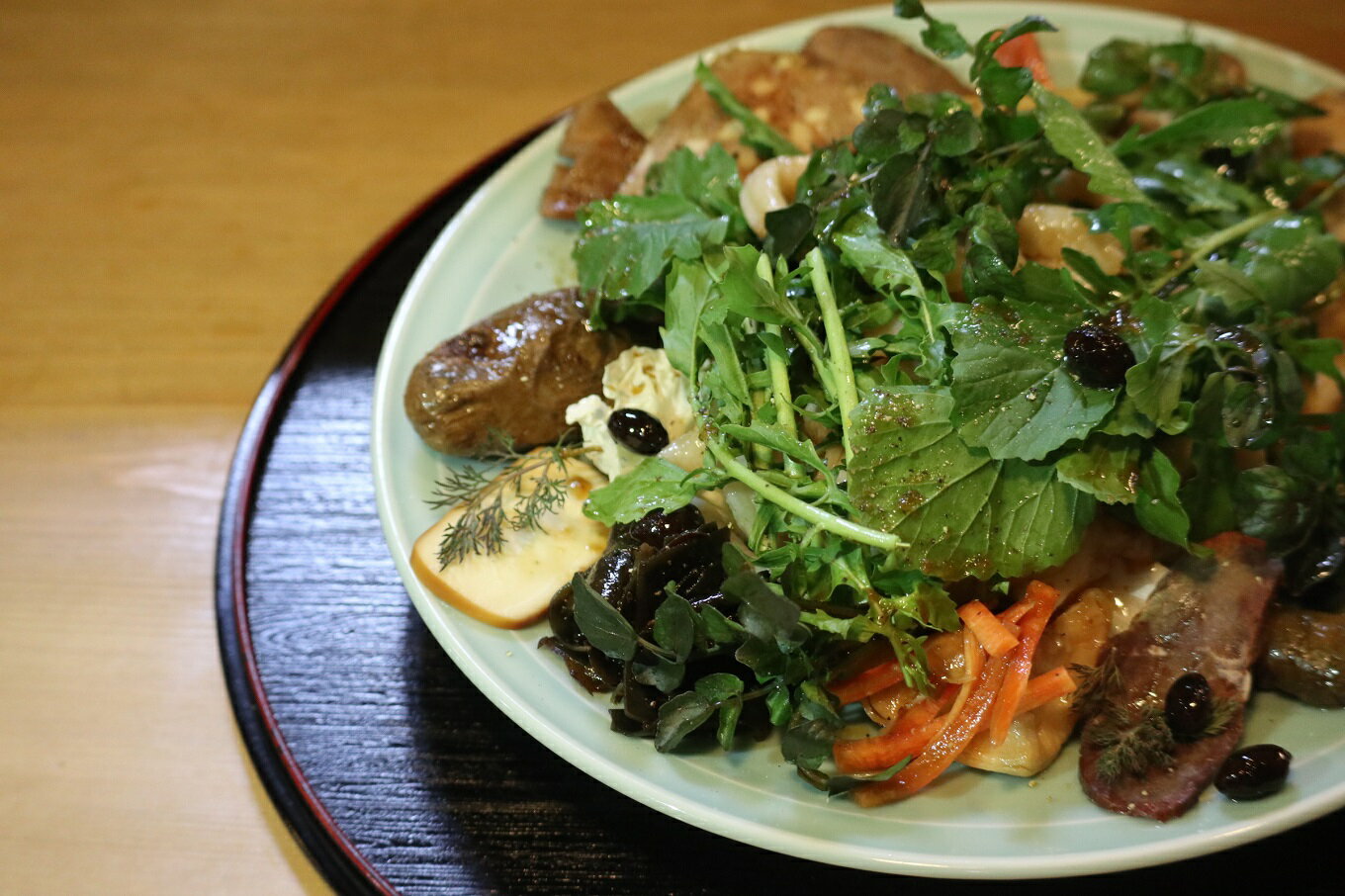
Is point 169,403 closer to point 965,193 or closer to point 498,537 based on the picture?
point 498,537

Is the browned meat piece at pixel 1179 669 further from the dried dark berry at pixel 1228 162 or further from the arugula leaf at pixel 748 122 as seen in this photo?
the arugula leaf at pixel 748 122

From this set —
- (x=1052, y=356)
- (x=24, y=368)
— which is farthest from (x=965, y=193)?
(x=24, y=368)

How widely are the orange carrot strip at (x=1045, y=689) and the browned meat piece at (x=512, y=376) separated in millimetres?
1104

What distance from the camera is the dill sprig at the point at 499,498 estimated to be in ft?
6.13

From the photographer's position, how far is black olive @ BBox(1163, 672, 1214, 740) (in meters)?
1.61

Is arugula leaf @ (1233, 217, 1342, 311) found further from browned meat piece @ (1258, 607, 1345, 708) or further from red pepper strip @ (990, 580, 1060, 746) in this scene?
red pepper strip @ (990, 580, 1060, 746)

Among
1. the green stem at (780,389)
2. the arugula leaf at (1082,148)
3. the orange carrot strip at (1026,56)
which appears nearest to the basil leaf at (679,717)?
the green stem at (780,389)

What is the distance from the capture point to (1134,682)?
1.72 m

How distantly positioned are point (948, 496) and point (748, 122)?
125 centimetres

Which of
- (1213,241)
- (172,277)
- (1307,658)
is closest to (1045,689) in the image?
(1307,658)

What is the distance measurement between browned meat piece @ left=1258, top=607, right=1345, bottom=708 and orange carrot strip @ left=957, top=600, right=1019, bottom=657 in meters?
0.49

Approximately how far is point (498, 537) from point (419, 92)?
2.28 m

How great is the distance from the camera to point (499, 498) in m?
1.90

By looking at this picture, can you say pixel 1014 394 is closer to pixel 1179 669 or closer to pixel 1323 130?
pixel 1179 669
